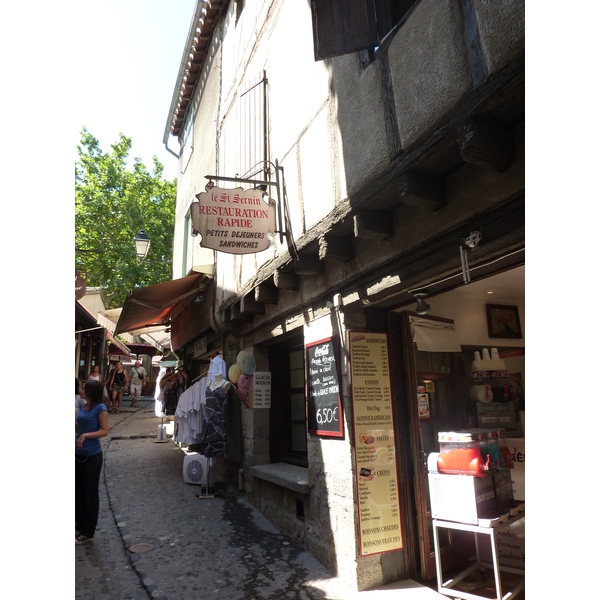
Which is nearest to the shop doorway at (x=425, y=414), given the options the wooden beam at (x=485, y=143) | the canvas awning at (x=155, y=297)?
the wooden beam at (x=485, y=143)

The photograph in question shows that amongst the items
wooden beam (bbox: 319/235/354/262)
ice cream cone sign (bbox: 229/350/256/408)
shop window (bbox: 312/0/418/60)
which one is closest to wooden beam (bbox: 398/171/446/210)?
wooden beam (bbox: 319/235/354/262)

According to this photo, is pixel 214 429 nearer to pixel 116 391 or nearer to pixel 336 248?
pixel 336 248

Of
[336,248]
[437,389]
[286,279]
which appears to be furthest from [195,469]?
[336,248]

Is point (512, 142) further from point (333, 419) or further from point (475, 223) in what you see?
point (333, 419)

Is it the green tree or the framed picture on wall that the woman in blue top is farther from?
the green tree

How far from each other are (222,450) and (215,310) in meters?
2.32

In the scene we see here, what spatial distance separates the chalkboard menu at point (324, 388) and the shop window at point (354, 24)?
8.45ft

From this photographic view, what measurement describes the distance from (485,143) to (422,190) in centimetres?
62

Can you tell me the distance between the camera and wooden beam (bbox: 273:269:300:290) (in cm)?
533

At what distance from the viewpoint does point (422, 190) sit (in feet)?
10.4

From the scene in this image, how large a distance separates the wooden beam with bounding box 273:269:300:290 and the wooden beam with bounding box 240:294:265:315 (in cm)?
119

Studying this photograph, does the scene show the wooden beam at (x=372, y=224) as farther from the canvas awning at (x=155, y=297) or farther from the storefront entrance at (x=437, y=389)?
the canvas awning at (x=155, y=297)

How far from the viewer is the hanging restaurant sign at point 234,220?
498 centimetres

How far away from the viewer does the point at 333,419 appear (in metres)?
4.66
